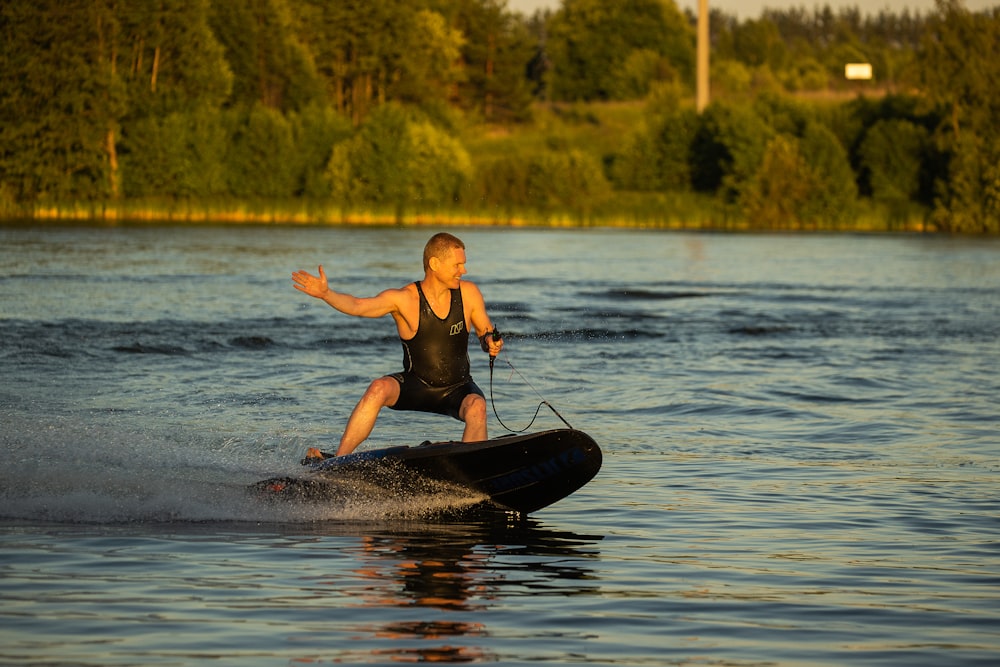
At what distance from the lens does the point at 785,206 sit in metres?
72.6

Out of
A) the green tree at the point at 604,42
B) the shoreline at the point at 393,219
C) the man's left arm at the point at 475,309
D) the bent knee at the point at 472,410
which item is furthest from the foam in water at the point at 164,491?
the green tree at the point at 604,42

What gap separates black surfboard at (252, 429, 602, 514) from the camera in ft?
31.0

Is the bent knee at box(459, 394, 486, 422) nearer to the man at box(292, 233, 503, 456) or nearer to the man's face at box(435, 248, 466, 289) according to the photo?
the man at box(292, 233, 503, 456)

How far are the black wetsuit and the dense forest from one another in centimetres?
5665

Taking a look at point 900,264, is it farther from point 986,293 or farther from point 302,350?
point 302,350

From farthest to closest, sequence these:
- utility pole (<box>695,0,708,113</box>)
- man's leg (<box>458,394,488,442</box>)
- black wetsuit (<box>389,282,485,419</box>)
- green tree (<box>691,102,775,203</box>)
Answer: utility pole (<box>695,0,708,113</box>)
green tree (<box>691,102,775,203</box>)
black wetsuit (<box>389,282,485,419</box>)
man's leg (<box>458,394,488,442</box>)

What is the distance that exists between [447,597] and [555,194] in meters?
65.9

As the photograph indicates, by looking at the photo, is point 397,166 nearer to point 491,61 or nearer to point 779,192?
point 779,192

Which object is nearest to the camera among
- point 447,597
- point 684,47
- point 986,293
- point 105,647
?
point 105,647

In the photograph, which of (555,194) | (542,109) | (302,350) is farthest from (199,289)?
(542,109)

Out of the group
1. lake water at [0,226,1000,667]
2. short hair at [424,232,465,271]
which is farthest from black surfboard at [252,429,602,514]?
short hair at [424,232,465,271]

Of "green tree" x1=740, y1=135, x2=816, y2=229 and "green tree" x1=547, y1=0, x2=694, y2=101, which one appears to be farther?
"green tree" x1=547, y1=0, x2=694, y2=101

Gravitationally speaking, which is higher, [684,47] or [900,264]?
[684,47]

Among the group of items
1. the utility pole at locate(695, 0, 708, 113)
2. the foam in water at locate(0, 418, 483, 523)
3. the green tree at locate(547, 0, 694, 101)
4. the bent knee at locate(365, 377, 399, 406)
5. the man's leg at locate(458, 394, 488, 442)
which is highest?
the green tree at locate(547, 0, 694, 101)
